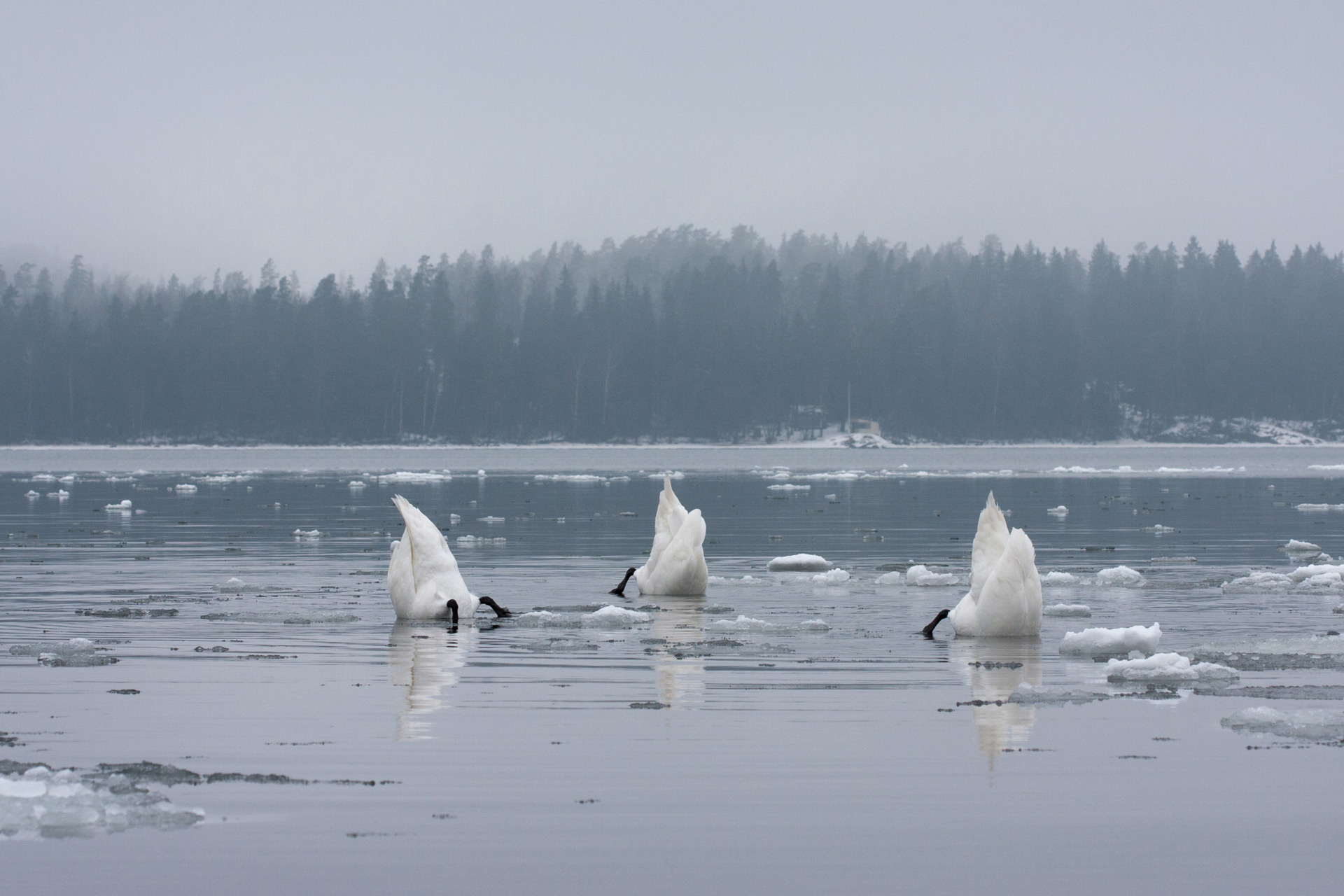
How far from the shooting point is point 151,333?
514 feet

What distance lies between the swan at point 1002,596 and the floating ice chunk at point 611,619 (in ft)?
10.5

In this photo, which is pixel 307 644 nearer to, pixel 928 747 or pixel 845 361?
pixel 928 747

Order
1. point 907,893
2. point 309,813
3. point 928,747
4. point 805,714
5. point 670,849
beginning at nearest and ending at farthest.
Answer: point 907,893 < point 670,849 < point 309,813 < point 928,747 < point 805,714

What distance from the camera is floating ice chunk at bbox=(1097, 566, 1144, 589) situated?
21.9 metres

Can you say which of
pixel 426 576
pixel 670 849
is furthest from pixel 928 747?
pixel 426 576

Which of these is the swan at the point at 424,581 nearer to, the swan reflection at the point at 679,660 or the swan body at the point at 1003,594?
the swan reflection at the point at 679,660

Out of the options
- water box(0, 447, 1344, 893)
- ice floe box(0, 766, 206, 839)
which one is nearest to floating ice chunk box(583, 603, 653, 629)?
water box(0, 447, 1344, 893)

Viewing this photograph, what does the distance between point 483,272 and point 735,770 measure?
16066cm

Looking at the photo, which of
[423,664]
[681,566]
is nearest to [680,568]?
[681,566]

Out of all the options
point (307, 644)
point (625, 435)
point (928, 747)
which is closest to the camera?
point (928, 747)

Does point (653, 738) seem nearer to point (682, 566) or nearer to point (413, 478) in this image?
point (682, 566)

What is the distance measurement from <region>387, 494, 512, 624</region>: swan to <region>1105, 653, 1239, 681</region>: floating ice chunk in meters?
7.00

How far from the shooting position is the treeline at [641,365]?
150m

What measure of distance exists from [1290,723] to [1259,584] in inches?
410
